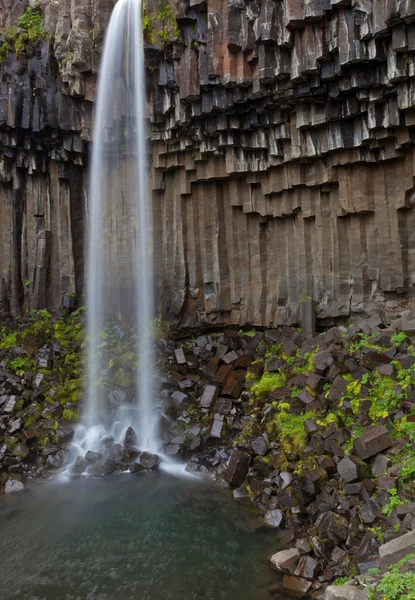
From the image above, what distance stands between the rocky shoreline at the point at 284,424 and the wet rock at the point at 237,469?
0.03 m

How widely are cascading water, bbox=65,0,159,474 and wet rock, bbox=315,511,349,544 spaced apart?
716cm

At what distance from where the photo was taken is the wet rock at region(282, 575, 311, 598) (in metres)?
7.25

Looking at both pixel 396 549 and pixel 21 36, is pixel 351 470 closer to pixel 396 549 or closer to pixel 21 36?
pixel 396 549

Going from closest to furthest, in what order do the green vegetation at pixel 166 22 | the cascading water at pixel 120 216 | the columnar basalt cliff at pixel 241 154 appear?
the columnar basalt cliff at pixel 241 154 → the green vegetation at pixel 166 22 → the cascading water at pixel 120 216

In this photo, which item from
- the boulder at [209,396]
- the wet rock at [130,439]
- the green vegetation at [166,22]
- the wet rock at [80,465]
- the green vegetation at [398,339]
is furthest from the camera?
the green vegetation at [166,22]

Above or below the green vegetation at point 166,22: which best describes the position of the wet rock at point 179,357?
below

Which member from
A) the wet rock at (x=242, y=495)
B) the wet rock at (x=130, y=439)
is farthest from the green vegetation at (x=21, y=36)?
the wet rock at (x=242, y=495)

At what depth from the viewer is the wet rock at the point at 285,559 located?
777 centimetres

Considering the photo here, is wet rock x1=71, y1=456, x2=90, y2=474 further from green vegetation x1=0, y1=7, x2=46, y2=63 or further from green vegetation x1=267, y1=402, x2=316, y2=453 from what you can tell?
green vegetation x1=0, y1=7, x2=46, y2=63

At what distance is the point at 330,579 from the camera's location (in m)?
7.36

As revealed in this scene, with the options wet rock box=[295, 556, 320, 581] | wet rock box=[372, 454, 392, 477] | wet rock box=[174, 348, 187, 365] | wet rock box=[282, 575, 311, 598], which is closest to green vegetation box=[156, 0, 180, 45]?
wet rock box=[174, 348, 187, 365]

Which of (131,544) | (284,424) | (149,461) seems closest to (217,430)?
(149,461)

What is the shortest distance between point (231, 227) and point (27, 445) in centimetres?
894

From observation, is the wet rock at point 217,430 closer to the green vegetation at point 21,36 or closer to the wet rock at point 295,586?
the wet rock at point 295,586
